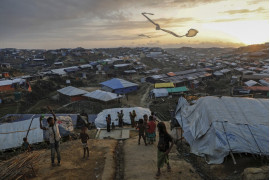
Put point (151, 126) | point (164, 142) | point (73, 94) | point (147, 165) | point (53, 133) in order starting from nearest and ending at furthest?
point (164, 142) < point (53, 133) < point (147, 165) < point (151, 126) < point (73, 94)

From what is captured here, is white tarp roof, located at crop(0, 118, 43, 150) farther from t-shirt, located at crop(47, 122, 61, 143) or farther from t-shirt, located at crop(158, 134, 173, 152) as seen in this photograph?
t-shirt, located at crop(158, 134, 173, 152)

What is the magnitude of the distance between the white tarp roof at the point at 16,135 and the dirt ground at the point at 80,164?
458cm

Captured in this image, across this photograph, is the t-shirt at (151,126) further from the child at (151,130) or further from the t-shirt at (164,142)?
the t-shirt at (164,142)

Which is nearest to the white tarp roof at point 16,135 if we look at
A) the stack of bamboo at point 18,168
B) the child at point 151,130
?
the stack of bamboo at point 18,168

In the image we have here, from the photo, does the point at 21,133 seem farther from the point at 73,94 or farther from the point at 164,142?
the point at 73,94

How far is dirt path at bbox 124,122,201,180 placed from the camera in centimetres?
634

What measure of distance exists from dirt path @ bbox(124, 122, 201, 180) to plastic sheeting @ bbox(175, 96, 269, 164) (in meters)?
1.24

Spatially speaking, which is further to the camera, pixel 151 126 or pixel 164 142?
pixel 151 126

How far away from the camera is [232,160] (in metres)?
7.32

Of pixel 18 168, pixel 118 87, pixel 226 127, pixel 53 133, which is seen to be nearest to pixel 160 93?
pixel 118 87

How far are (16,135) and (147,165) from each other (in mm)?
10531

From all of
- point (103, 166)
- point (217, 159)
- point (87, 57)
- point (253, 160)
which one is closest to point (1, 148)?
point (103, 166)

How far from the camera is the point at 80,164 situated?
7180 mm

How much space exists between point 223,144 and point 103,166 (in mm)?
4875
